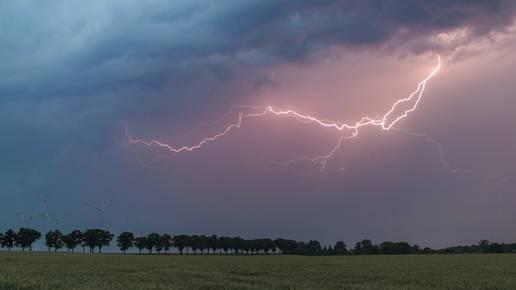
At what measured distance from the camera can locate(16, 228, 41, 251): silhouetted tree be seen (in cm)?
17975

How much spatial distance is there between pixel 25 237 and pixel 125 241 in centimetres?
3440

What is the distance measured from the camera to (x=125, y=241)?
19662 centimetres

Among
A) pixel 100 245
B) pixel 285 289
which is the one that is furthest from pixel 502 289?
pixel 100 245

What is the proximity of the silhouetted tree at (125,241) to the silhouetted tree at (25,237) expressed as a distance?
28.7 meters

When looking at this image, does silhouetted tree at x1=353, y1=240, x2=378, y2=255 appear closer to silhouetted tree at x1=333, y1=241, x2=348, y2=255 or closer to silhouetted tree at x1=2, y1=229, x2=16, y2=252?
silhouetted tree at x1=333, y1=241, x2=348, y2=255

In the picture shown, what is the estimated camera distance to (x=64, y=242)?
189625 millimetres

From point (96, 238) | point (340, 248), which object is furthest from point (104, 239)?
point (340, 248)

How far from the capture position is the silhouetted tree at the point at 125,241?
196 meters

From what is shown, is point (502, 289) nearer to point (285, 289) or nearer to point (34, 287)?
point (285, 289)

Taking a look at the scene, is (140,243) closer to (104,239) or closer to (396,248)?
(104,239)

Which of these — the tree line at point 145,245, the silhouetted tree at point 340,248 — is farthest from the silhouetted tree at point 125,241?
the silhouetted tree at point 340,248

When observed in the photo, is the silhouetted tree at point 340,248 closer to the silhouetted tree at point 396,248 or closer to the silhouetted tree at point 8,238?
the silhouetted tree at point 396,248

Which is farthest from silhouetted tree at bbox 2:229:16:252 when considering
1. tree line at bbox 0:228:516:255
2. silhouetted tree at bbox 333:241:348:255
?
silhouetted tree at bbox 333:241:348:255

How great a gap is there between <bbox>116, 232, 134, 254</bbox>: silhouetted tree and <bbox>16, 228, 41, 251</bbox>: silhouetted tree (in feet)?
94.3
